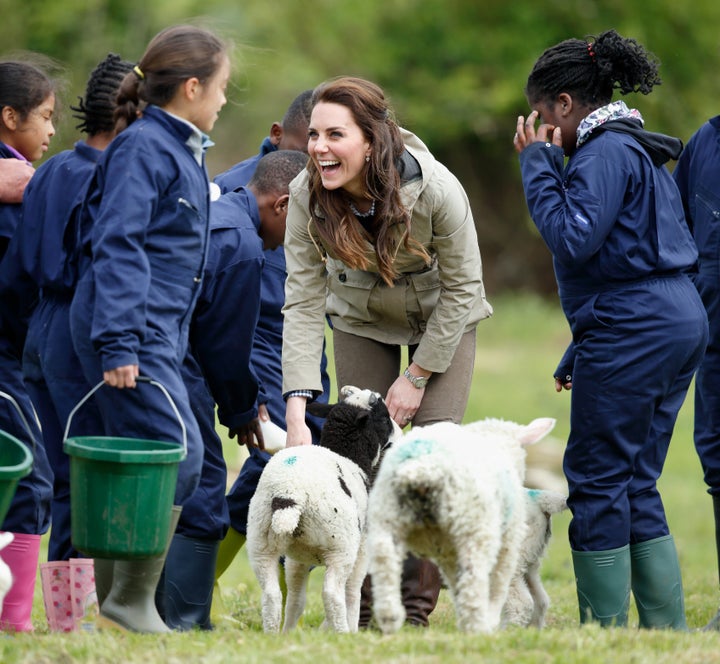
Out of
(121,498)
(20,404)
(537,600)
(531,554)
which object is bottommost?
(537,600)

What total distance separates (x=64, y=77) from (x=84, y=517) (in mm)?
3173

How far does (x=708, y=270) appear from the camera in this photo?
6.23 m

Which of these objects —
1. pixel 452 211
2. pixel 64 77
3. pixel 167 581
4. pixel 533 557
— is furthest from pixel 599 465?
pixel 64 77

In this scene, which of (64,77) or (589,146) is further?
(64,77)

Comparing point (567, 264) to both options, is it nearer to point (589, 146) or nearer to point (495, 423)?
point (589, 146)

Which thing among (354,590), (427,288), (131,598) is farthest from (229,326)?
(131,598)

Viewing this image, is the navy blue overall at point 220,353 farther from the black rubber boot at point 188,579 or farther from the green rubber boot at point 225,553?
the green rubber boot at point 225,553

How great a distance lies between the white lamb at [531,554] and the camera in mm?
5746

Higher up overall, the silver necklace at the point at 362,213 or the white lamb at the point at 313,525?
the silver necklace at the point at 362,213

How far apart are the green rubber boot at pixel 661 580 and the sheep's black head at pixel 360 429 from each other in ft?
4.26

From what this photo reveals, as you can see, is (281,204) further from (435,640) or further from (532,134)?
(435,640)

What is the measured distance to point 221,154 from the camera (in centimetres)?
2919

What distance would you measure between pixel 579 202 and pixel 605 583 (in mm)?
1711

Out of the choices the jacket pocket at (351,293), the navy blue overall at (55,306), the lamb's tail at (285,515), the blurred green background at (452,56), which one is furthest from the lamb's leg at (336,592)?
the blurred green background at (452,56)
